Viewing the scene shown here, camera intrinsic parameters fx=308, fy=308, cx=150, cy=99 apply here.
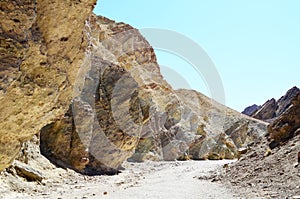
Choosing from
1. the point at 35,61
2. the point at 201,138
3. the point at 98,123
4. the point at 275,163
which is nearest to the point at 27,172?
the point at 35,61

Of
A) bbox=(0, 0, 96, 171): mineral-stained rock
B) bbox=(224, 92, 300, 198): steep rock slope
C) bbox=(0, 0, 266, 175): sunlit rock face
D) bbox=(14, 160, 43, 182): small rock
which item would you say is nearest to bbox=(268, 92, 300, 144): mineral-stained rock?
bbox=(224, 92, 300, 198): steep rock slope

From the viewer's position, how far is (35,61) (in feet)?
29.6

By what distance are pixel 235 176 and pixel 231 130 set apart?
56277mm

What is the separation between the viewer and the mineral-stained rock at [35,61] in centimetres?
779

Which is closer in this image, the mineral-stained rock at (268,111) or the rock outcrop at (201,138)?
the rock outcrop at (201,138)

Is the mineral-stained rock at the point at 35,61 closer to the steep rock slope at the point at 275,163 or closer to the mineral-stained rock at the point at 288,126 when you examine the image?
the steep rock slope at the point at 275,163

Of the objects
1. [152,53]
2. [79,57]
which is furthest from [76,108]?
[152,53]

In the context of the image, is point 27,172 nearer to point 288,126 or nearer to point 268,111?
point 288,126

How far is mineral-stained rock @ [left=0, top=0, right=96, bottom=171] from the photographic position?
307 inches

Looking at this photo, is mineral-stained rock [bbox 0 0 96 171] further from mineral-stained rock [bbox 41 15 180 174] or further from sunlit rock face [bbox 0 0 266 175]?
mineral-stained rock [bbox 41 15 180 174]

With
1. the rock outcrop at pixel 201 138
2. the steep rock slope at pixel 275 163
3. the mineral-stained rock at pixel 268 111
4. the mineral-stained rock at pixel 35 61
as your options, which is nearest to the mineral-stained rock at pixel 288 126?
the steep rock slope at pixel 275 163

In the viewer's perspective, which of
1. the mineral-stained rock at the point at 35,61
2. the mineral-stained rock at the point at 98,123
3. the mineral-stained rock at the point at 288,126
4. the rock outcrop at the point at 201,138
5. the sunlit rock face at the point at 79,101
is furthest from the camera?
the rock outcrop at the point at 201,138

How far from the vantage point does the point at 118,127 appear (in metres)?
25.3

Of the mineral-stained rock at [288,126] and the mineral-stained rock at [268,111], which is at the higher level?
the mineral-stained rock at [268,111]
